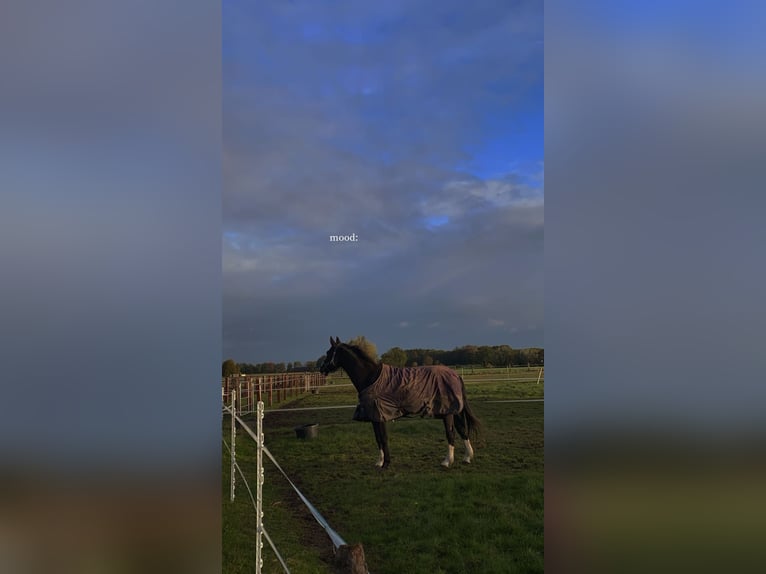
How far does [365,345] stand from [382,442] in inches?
25.0

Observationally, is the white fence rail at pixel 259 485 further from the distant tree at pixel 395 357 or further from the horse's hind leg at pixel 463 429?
the horse's hind leg at pixel 463 429

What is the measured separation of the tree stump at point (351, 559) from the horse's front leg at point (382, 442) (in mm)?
441

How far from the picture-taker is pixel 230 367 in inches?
87.0

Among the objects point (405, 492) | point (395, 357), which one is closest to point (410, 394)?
point (395, 357)

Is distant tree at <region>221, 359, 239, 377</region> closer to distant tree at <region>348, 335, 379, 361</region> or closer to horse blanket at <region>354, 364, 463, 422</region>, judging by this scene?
distant tree at <region>348, 335, 379, 361</region>

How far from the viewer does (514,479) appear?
99.0 inches

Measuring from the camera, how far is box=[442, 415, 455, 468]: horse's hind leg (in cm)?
262

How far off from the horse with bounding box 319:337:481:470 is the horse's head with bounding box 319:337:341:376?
116 mm

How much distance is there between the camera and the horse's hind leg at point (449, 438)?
262 cm

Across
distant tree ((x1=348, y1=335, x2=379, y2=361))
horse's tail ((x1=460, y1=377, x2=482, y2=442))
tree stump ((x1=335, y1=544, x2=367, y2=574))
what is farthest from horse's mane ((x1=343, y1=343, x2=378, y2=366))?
tree stump ((x1=335, y1=544, x2=367, y2=574))

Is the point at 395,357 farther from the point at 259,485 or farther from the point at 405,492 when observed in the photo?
the point at 259,485

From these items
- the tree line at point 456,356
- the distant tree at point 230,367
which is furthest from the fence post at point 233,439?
the tree line at point 456,356
